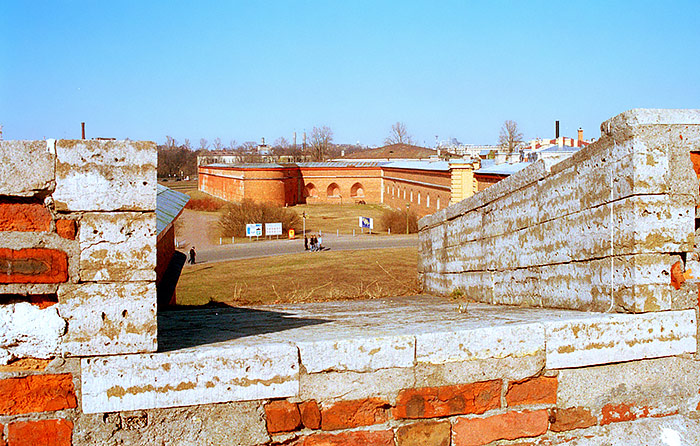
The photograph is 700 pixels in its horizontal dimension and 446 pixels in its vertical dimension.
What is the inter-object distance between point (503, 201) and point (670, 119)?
1760 mm

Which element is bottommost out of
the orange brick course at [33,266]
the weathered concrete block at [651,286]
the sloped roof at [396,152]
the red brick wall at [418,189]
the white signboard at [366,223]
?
the weathered concrete block at [651,286]

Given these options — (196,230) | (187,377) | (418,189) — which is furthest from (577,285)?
(418,189)

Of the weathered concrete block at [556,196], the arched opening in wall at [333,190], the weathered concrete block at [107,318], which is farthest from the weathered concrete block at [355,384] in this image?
the arched opening in wall at [333,190]

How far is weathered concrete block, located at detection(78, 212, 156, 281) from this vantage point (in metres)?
2.35

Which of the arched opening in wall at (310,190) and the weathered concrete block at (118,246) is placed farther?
the arched opening in wall at (310,190)

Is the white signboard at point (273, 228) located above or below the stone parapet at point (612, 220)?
above

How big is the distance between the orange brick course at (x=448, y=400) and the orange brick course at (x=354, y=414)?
7cm

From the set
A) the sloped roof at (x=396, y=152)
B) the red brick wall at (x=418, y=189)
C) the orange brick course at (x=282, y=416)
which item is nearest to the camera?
the orange brick course at (x=282, y=416)

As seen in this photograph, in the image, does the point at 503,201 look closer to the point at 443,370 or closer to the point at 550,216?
the point at 550,216

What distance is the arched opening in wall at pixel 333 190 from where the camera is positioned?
2232 inches

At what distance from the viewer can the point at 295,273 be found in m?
20.8

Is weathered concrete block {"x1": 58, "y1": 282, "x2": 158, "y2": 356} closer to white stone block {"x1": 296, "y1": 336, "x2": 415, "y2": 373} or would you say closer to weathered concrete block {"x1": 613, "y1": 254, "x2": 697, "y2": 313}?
white stone block {"x1": 296, "y1": 336, "x2": 415, "y2": 373}

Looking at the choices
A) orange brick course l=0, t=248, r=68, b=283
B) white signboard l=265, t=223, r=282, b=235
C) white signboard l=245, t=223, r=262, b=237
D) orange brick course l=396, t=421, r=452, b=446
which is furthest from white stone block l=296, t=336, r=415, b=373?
white signboard l=265, t=223, r=282, b=235

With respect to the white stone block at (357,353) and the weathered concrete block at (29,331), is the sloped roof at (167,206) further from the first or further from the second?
the white stone block at (357,353)
